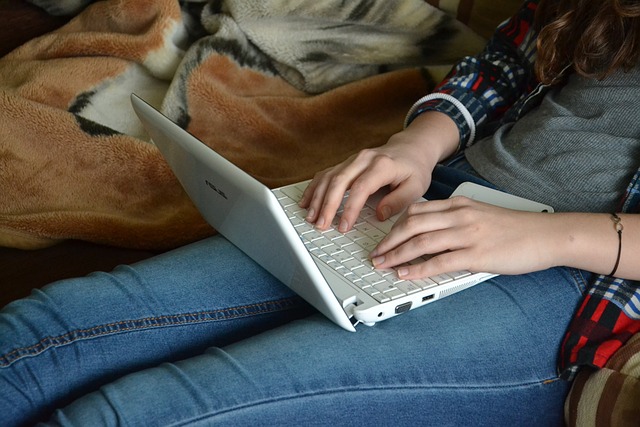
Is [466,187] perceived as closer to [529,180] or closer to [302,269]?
[529,180]

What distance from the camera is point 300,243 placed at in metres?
0.75

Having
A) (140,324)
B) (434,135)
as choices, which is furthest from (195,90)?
(140,324)

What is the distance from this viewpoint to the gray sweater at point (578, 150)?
3.23 feet

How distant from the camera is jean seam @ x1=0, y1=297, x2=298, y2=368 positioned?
2.83 feet

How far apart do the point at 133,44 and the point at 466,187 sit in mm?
801

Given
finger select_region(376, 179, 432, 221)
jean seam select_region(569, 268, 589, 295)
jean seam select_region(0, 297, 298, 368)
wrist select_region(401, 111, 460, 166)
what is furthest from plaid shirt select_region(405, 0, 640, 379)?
jean seam select_region(0, 297, 298, 368)

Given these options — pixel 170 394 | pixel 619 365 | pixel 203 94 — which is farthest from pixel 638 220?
pixel 203 94

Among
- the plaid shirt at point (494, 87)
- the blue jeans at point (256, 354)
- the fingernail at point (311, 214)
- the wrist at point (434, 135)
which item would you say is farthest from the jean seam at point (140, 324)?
the plaid shirt at point (494, 87)

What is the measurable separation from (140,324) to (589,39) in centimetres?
67

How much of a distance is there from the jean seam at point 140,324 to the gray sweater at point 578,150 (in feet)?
1.12

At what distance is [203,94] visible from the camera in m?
1.50

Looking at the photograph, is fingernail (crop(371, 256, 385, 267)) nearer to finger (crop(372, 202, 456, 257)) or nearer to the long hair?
finger (crop(372, 202, 456, 257))

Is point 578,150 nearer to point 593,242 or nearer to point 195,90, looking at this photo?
point 593,242

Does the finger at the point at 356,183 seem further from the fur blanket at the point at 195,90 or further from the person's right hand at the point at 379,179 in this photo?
the fur blanket at the point at 195,90
